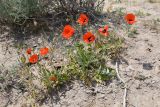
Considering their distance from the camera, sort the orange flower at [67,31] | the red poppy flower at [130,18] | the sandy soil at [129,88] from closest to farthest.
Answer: the sandy soil at [129,88]
the orange flower at [67,31]
the red poppy flower at [130,18]

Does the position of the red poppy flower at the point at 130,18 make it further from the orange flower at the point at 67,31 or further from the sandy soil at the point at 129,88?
the orange flower at the point at 67,31

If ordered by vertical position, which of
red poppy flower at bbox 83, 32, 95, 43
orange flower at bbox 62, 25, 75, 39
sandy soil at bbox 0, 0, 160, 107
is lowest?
sandy soil at bbox 0, 0, 160, 107

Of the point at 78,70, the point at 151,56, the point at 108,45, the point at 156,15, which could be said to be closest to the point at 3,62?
the point at 78,70

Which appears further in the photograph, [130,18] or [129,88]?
[130,18]

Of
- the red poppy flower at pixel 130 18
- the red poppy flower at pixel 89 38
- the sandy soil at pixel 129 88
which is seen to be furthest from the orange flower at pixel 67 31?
the red poppy flower at pixel 130 18

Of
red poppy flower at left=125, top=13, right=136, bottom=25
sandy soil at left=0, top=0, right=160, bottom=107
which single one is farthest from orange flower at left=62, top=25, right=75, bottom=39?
red poppy flower at left=125, top=13, right=136, bottom=25

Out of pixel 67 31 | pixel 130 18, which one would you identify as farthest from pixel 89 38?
pixel 130 18

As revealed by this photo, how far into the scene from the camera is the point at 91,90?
362 cm

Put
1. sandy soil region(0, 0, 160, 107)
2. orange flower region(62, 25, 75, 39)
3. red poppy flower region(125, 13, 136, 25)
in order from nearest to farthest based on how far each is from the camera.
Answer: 1. sandy soil region(0, 0, 160, 107)
2. orange flower region(62, 25, 75, 39)
3. red poppy flower region(125, 13, 136, 25)

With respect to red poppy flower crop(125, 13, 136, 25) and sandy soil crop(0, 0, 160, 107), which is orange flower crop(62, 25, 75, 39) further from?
red poppy flower crop(125, 13, 136, 25)

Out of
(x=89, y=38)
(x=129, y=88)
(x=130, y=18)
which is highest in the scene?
(x=130, y=18)

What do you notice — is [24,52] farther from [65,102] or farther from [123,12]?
[123,12]

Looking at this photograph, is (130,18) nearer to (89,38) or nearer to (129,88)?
(89,38)

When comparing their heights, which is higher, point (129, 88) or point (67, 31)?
point (67, 31)
